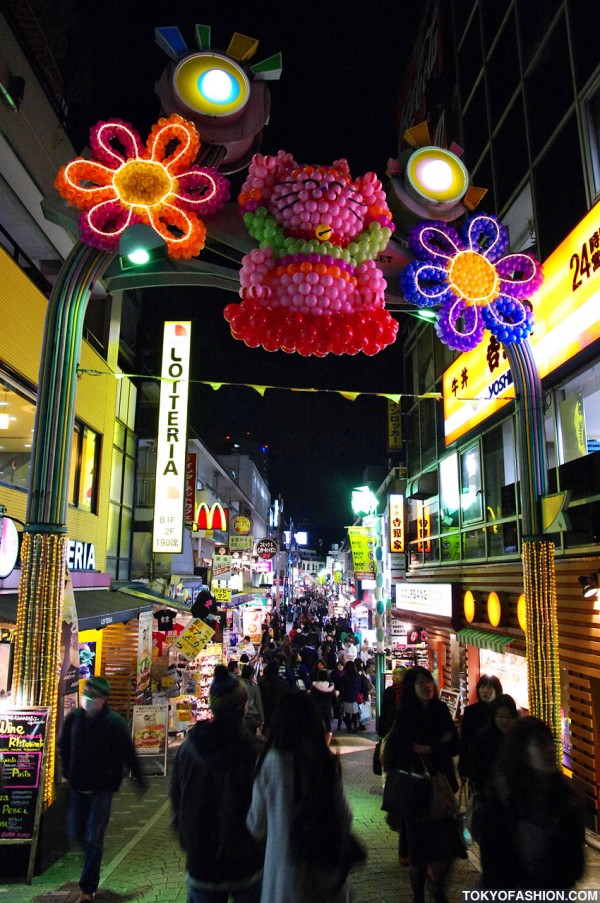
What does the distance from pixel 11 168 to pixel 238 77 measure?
639cm

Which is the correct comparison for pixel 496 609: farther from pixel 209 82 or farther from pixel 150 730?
pixel 209 82

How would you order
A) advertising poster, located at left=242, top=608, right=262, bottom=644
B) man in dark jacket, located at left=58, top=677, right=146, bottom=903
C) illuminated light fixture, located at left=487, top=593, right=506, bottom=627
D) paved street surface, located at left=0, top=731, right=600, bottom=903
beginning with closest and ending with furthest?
man in dark jacket, located at left=58, top=677, right=146, bottom=903, paved street surface, located at left=0, top=731, right=600, bottom=903, illuminated light fixture, located at left=487, top=593, right=506, bottom=627, advertising poster, located at left=242, top=608, right=262, bottom=644

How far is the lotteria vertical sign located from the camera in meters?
17.6

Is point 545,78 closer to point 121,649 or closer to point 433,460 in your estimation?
point 433,460

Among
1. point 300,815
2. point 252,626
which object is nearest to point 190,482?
point 252,626

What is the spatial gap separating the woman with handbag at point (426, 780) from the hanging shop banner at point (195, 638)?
8.42m

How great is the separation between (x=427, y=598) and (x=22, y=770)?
44.4 feet

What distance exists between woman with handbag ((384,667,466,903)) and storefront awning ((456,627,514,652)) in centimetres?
708

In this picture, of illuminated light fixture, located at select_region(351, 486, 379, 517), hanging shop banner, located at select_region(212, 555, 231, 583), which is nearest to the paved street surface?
hanging shop banner, located at select_region(212, 555, 231, 583)

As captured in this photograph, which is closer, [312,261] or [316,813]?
[316,813]

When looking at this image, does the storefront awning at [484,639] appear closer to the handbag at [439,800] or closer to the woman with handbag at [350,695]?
the woman with handbag at [350,695]

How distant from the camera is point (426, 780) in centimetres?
543

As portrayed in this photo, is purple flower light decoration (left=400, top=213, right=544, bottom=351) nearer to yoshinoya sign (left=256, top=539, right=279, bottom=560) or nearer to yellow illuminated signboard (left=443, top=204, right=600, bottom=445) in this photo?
yellow illuminated signboard (left=443, top=204, right=600, bottom=445)

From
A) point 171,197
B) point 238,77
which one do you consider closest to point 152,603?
point 171,197
